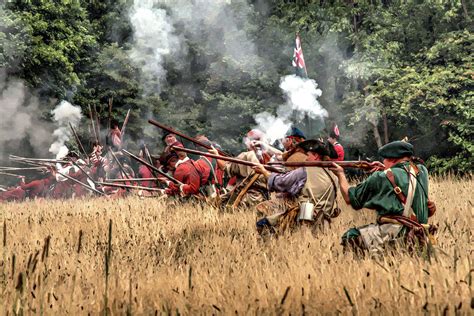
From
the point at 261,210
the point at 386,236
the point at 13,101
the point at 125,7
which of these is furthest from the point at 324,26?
the point at 386,236

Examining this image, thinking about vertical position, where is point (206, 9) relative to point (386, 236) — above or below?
above

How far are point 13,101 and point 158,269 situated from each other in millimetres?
17669

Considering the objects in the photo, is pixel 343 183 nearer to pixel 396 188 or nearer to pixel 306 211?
pixel 396 188

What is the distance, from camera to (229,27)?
28234 millimetres

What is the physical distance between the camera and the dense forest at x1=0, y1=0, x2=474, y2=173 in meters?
20.9

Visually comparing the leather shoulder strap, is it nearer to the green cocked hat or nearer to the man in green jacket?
the man in green jacket

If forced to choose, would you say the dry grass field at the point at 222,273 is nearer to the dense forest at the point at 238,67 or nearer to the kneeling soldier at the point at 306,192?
the kneeling soldier at the point at 306,192

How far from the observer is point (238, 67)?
26812 millimetres

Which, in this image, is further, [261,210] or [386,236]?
[261,210]

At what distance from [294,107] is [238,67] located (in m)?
3.30

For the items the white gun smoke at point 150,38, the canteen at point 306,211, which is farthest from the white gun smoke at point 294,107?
the canteen at point 306,211

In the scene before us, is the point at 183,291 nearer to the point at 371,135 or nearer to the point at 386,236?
the point at 386,236

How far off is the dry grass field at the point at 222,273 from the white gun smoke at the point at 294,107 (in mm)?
13903

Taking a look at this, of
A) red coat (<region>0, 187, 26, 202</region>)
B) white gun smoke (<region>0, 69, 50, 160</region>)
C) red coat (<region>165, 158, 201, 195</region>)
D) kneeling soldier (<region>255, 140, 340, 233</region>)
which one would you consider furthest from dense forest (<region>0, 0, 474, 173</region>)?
kneeling soldier (<region>255, 140, 340, 233</region>)
